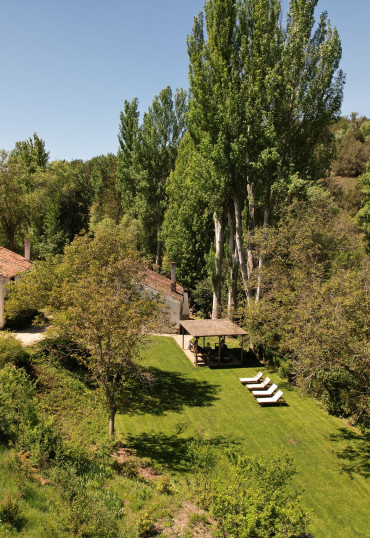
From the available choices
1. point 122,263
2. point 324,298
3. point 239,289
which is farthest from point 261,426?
point 239,289

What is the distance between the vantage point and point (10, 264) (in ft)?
86.5

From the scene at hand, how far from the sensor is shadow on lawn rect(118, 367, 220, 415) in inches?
690

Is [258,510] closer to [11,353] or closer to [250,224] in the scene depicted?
[11,353]

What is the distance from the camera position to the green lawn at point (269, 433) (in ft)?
40.1

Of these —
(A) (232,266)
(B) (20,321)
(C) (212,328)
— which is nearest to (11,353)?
(B) (20,321)

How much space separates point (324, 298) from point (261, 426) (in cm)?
630

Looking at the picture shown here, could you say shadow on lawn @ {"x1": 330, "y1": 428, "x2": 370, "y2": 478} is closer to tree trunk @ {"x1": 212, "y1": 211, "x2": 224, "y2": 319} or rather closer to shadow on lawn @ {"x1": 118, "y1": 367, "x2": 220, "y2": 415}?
shadow on lawn @ {"x1": 118, "y1": 367, "x2": 220, "y2": 415}

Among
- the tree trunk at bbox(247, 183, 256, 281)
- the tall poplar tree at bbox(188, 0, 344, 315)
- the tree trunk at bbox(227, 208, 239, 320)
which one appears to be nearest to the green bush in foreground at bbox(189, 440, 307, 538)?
Answer: the tall poplar tree at bbox(188, 0, 344, 315)

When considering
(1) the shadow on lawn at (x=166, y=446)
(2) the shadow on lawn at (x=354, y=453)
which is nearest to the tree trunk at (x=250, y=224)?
(2) the shadow on lawn at (x=354, y=453)

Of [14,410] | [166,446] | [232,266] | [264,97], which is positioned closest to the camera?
[14,410]

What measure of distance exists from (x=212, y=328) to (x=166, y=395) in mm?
5727

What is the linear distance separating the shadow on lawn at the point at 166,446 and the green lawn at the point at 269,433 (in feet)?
0.12

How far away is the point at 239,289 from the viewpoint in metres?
31.0

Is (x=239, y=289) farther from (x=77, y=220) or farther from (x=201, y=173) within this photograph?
(x=77, y=220)
